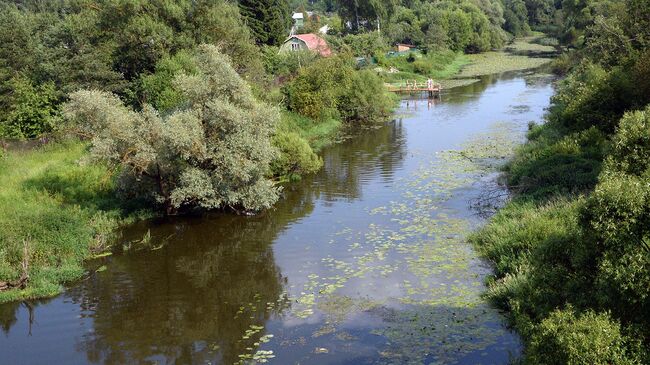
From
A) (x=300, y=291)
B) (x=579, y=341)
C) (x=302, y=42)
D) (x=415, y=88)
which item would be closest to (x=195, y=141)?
(x=300, y=291)

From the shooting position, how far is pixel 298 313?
16.4 m

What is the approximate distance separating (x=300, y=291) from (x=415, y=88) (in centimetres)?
4805

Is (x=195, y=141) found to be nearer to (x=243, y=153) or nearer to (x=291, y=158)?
(x=243, y=153)

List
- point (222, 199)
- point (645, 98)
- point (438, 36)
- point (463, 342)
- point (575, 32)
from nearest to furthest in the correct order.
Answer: point (463, 342) → point (222, 199) → point (645, 98) → point (575, 32) → point (438, 36)

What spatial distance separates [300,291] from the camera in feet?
58.5

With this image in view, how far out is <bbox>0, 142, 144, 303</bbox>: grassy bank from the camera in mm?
18875

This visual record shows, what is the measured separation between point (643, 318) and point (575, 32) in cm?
7776

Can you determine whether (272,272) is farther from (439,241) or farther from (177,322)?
(439,241)

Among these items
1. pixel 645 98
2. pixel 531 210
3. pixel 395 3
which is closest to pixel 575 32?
pixel 395 3

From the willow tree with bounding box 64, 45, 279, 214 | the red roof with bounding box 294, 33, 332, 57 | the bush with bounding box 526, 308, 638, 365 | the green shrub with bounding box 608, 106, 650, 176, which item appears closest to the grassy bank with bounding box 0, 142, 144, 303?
the willow tree with bounding box 64, 45, 279, 214

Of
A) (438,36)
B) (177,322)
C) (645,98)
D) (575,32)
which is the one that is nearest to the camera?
(177,322)

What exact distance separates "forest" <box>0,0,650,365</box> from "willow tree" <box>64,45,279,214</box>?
7 centimetres

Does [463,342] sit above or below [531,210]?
below

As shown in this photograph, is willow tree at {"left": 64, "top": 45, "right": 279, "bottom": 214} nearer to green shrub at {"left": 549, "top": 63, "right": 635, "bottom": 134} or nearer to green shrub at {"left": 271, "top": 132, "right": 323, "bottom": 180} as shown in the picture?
green shrub at {"left": 271, "top": 132, "right": 323, "bottom": 180}
